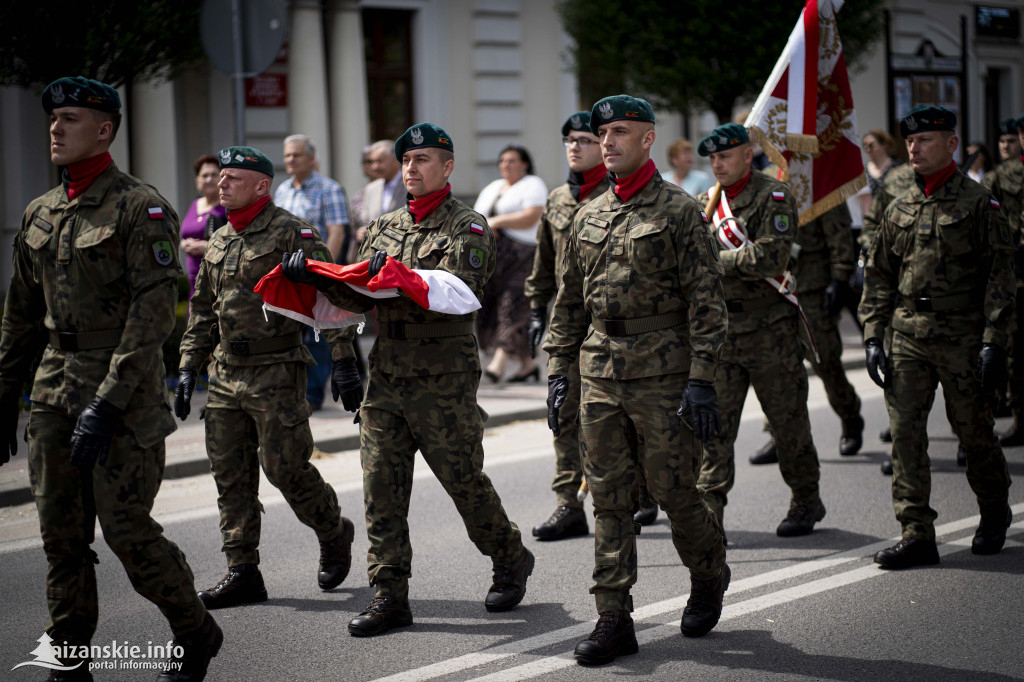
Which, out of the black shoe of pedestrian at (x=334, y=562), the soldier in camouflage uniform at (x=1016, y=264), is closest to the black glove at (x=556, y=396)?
the black shoe of pedestrian at (x=334, y=562)

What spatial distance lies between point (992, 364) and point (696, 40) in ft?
39.9

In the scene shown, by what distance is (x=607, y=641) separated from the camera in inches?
182

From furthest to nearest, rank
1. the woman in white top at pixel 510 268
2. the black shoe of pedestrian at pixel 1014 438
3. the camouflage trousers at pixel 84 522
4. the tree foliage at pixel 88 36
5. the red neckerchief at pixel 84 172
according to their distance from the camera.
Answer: the woman in white top at pixel 510 268 < the tree foliage at pixel 88 36 < the black shoe of pedestrian at pixel 1014 438 < the red neckerchief at pixel 84 172 < the camouflage trousers at pixel 84 522

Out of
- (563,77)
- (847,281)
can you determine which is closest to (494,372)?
(847,281)

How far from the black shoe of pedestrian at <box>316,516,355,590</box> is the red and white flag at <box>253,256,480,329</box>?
1.17 meters

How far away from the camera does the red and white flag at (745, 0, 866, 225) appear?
7.24 m

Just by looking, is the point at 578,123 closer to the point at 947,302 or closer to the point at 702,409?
the point at 947,302

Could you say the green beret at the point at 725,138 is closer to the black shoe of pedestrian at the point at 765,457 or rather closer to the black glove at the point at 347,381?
the black glove at the point at 347,381

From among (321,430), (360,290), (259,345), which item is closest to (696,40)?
(321,430)

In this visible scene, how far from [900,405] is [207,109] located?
13.2 m

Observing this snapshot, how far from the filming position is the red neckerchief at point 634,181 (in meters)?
4.84

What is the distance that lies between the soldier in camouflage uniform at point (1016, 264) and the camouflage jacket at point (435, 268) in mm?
4655

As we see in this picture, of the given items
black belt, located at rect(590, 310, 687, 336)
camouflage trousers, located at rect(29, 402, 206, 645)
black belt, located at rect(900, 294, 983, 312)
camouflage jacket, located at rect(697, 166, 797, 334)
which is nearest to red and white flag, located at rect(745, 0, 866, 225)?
camouflage jacket, located at rect(697, 166, 797, 334)

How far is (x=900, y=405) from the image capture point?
235 inches
